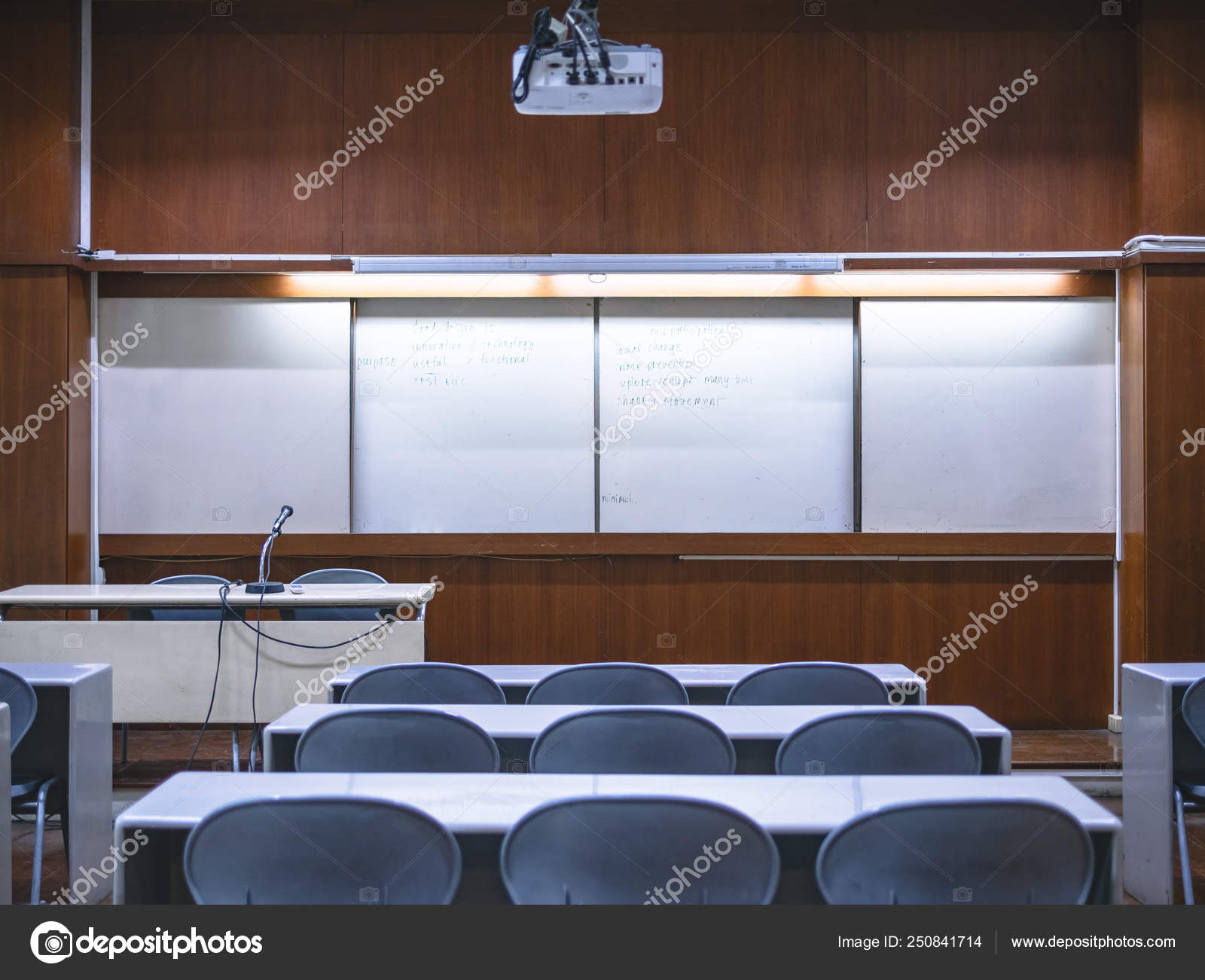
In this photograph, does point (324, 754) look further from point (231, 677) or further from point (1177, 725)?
point (1177, 725)

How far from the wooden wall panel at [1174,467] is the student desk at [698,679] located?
2340mm

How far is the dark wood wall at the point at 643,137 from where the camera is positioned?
507cm

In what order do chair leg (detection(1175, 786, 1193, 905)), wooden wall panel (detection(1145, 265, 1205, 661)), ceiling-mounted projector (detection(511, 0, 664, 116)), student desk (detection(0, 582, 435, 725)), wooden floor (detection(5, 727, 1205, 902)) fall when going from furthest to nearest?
1. wooden wall panel (detection(1145, 265, 1205, 661))
2. student desk (detection(0, 582, 435, 725))
3. wooden floor (detection(5, 727, 1205, 902))
4. ceiling-mounted projector (detection(511, 0, 664, 116))
5. chair leg (detection(1175, 786, 1193, 905))

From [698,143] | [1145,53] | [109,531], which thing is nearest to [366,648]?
[109,531]

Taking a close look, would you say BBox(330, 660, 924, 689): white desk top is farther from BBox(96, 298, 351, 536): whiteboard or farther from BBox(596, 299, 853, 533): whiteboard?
BBox(96, 298, 351, 536): whiteboard

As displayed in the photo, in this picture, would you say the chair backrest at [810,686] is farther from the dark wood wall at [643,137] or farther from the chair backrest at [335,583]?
the dark wood wall at [643,137]

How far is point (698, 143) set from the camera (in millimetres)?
5102

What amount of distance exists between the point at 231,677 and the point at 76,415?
2194mm

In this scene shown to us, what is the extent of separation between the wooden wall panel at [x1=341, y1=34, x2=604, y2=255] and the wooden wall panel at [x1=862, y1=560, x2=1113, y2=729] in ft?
8.41
